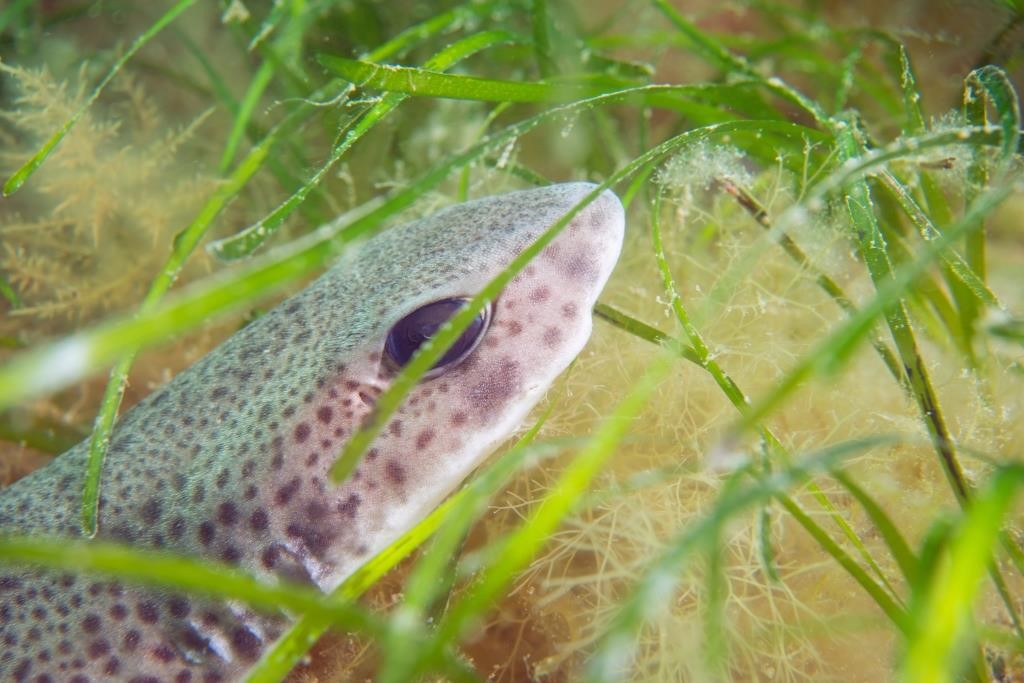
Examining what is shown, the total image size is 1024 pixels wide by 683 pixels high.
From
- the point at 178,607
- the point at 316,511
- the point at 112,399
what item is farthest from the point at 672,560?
the point at 112,399

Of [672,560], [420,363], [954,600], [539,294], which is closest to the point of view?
[954,600]

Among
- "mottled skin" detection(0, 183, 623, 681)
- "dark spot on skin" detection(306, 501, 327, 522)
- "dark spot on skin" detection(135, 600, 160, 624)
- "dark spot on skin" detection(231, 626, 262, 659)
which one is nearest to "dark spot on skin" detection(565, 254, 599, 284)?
"mottled skin" detection(0, 183, 623, 681)

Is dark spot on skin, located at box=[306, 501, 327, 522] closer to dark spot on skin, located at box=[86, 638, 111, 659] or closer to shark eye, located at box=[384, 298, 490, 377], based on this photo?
shark eye, located at box=[384, 298, 490, 377]

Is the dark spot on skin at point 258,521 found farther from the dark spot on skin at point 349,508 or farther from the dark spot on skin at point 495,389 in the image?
the dark spot on skin at point 495,389

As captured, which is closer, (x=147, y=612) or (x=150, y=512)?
(x=147, y=612)

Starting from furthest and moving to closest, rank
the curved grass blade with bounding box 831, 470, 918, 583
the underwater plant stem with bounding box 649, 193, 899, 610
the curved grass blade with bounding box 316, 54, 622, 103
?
the curved grass blade with bounding box 316, 54, 622, 103 < the underwater plant stem with bounding box 649, 193, 899, 610 < the curved grass blade with bounding box 831, 470, 918, 583

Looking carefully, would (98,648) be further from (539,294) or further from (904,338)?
(904,338)
